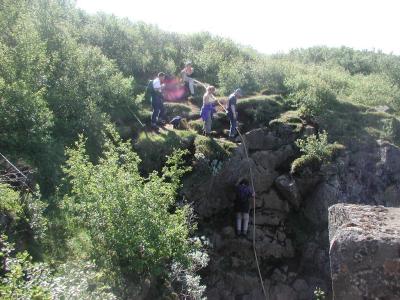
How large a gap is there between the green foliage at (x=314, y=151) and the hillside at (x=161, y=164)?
5cm

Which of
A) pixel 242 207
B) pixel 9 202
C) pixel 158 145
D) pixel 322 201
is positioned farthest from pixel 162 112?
pixel 9 202

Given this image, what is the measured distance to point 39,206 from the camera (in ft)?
32.2

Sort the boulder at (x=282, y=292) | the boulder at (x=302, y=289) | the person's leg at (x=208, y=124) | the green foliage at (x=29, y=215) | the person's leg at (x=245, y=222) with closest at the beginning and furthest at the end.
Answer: the green foliage at (x=29, y=215) < the boulder at (x=282, y=292) < the boulder at (x=302, y=289) < the person's leg at (x=245, y=222) < the person's leg at (x=208, y=124)

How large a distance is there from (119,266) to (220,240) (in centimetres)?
692

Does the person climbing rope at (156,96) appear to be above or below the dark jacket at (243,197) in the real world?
above

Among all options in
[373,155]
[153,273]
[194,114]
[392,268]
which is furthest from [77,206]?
[373,155]

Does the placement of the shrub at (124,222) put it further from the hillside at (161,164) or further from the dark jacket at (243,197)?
the dark jacket at (243,197)

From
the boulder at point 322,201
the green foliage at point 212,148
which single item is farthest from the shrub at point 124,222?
the boulder at point 322,201

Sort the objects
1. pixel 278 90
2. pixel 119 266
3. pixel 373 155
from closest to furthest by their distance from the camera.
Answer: pixel 119 266 → pixel 373 155 → pixel 278 90

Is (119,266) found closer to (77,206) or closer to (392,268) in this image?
(77,206)

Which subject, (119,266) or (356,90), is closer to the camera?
(119,266)

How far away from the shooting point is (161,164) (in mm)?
15922

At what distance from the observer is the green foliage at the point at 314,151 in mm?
17141

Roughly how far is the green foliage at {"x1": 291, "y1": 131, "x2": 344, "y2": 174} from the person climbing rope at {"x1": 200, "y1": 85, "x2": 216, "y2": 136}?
11.5 ft
